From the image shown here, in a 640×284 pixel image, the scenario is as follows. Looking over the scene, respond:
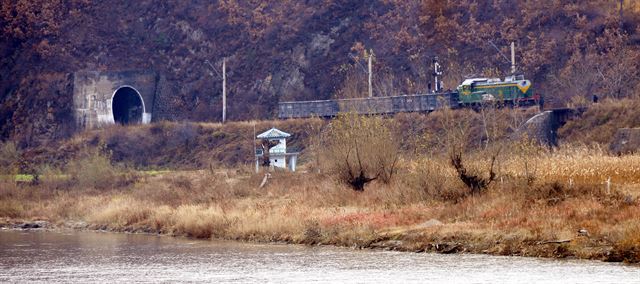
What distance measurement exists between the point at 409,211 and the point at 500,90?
31.7 meters

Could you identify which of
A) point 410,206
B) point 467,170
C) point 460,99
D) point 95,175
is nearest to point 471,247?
point 410,206

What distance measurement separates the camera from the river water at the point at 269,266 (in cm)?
2961

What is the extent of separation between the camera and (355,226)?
1574 inches

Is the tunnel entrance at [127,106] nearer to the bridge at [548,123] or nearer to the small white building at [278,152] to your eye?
the small white building at [278,152]

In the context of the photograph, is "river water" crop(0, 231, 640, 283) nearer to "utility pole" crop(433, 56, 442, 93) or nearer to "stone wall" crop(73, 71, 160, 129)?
"utility pole" crop(433, 56, 442, 93)

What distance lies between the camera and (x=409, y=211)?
41.2 m

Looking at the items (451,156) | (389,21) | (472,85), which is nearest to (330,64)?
(389,21)

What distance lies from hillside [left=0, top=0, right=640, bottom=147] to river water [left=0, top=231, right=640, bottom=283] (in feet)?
147

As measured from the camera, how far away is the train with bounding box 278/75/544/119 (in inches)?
2788

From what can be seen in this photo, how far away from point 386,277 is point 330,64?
64723mm

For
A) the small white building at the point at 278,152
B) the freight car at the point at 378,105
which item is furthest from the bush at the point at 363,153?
the freight car at the point at 378,105

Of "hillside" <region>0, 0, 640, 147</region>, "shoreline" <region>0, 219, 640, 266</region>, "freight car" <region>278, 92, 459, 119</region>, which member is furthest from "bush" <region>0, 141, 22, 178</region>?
"shoreline" <region>0, 219, 640, 266</region>

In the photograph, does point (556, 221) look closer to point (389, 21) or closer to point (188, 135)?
point (188, 135)

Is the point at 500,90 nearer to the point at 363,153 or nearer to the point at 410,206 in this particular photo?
the point at 363,153
